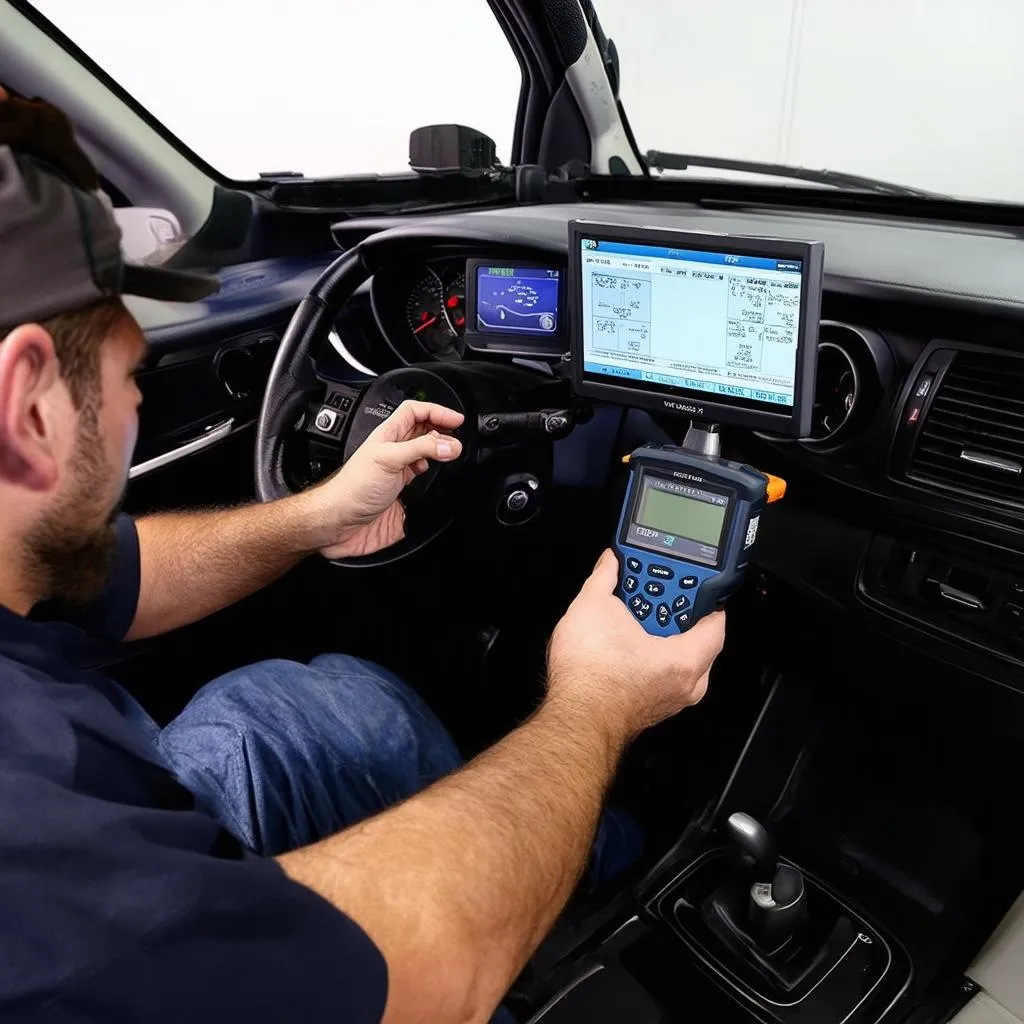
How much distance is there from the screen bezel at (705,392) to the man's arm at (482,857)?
1.29 ft

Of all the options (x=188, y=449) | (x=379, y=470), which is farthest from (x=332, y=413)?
(x=379, y=470)

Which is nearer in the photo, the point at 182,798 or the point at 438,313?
the point at 182,798

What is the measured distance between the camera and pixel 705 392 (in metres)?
1.20

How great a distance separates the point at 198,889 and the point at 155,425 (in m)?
1.33

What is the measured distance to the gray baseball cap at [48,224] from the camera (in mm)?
651

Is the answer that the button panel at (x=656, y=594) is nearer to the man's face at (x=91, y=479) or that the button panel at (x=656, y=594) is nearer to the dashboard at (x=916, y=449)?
the dashboard at (x=916, y=449)

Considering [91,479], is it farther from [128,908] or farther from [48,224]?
[128,908]

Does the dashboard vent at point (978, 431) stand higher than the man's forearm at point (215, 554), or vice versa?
the dashboard vent at point (978, 431)

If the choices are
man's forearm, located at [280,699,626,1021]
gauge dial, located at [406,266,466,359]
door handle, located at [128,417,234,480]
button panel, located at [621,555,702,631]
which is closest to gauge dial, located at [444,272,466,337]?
gauge dial, located at [406,266,466,359]

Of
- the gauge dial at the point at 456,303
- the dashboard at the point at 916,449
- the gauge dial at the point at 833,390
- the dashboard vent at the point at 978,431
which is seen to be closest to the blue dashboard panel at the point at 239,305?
the gauge dial at the point at 456,303

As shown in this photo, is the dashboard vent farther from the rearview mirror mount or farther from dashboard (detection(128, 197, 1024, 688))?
the rearview mirror mount

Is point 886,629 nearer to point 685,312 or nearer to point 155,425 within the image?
point 685,312

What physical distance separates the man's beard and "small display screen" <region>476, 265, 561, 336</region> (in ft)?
3.03

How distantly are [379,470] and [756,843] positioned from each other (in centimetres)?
79
